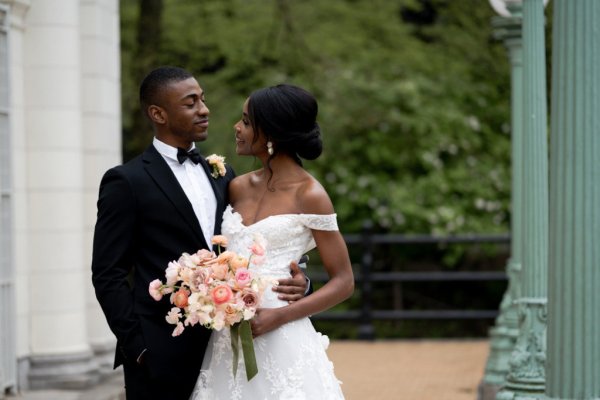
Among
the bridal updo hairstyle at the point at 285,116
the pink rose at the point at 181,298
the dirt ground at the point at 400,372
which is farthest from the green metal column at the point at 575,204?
the dirt ground at the point at 400,372

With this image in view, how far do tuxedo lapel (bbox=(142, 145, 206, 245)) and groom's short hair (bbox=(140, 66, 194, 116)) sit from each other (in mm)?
241

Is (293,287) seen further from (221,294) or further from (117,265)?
(117,265)

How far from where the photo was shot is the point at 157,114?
4938 millimetres

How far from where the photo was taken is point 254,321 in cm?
463

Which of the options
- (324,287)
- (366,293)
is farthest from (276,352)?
(366,293)

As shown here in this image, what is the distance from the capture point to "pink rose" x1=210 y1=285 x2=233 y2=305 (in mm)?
4316

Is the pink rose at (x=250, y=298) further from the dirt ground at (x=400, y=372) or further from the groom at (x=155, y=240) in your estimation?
the dirt ground at (x=400, y=372)

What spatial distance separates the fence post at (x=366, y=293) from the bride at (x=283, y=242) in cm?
1113

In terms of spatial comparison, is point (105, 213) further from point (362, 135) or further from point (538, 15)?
point (362, 135)

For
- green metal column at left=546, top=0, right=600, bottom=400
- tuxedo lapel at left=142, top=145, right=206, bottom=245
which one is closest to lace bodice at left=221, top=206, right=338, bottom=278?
tuxedo lapel at left=142, top=145, right=206, bottom=245

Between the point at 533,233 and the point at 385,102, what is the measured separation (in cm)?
1111

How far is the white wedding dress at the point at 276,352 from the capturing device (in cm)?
472

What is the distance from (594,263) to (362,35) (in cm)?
1686

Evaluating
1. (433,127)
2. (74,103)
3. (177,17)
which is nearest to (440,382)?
(74,103)
